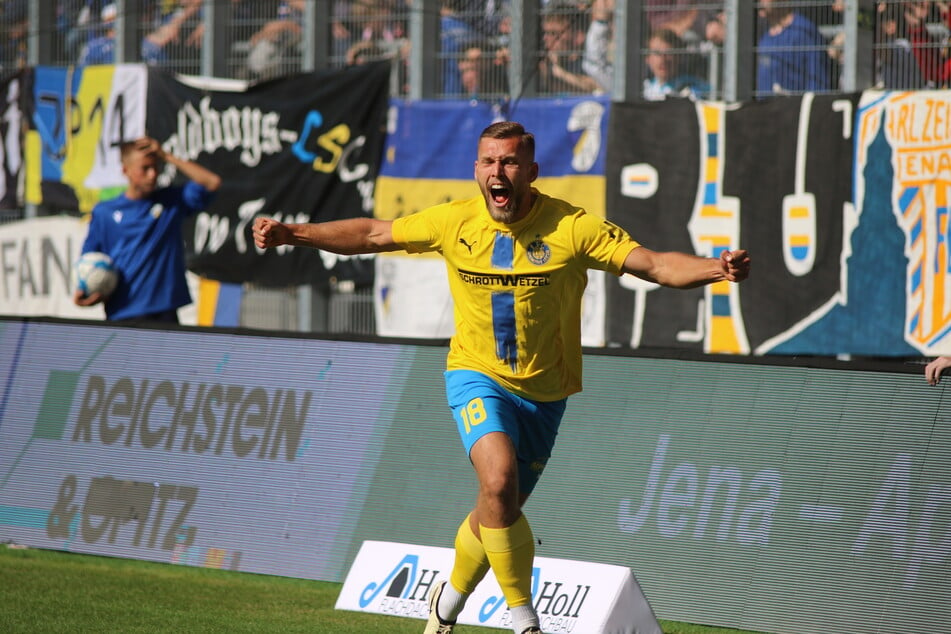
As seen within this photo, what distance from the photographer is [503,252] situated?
19.9 ft

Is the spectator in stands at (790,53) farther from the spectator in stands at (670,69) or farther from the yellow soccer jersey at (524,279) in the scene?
the yellow soccer jersey at (524,279)

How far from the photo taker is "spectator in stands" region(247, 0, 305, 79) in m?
15.1

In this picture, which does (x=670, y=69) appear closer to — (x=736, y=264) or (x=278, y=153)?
(x=278, y=153)

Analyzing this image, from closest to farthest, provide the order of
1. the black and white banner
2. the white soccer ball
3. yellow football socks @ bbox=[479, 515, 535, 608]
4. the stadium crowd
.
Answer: yellow football socks @ bbox=[479, 515, 535, 608] < the white soccer ball < the stadium crowd < the black and white banner

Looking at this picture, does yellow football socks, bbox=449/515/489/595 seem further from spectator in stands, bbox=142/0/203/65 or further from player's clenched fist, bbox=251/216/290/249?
spectator in stands, bbox=142/0/203/65

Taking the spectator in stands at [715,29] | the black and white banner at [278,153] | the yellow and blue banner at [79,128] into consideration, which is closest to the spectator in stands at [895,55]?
the spectator in stands at [715,29]

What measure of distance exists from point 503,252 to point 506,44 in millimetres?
7963

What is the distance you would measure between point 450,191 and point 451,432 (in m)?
5.93

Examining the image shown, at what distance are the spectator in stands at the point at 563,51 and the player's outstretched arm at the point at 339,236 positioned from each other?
7.47 m

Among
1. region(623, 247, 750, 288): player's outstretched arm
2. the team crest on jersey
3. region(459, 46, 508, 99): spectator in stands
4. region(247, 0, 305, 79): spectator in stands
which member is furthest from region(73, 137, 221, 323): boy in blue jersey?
region(623, 247, 750, 288): player's outstretched arm

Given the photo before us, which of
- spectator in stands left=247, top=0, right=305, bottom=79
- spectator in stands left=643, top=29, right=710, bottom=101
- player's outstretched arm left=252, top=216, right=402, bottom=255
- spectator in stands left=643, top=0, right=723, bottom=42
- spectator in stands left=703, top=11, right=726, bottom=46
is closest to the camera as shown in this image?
player's outstretched arm left=252, top=216, right=402, bottom=255

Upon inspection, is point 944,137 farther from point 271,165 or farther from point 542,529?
point 271,165

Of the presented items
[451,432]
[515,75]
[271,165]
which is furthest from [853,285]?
[271,165]

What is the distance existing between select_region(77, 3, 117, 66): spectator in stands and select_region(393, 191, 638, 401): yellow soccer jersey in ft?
36.0
